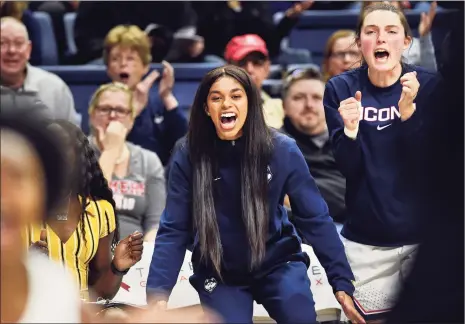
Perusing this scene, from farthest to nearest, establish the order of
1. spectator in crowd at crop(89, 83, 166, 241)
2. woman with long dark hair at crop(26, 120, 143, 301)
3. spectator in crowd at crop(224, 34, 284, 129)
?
spectator in crowd at crop(224, 34, 284, 129) → spectator in crowd at crop(89, 83, 166, 241) → woman with long dark hair at crop(26, 120, 143, 301)

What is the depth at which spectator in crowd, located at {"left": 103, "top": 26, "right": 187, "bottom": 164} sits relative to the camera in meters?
4.61

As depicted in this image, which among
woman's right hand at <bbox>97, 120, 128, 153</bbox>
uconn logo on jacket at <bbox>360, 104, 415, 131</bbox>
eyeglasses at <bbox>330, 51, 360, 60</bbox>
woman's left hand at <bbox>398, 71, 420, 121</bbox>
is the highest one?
eyeglasses at <bbox>330, 51, 360, 60</bbox>

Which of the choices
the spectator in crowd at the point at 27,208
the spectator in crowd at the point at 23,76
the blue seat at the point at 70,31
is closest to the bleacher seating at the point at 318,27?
the blue seat at the point at 70,31

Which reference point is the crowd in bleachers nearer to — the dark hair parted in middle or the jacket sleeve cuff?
the jacket sleeve cuff

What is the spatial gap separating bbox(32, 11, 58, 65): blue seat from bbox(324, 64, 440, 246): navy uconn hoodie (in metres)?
2.66

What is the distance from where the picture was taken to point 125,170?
407cm

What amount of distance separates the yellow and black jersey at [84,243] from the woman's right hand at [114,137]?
116cm

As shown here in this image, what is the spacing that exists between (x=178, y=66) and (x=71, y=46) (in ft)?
3.72

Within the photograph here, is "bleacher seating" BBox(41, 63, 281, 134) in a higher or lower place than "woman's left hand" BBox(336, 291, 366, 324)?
higher

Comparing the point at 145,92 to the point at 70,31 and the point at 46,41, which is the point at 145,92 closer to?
the point at 46,41

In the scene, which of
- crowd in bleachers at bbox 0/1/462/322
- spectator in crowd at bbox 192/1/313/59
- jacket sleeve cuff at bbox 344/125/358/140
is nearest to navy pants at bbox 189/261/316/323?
jacket sleeve cuff at bbox 344/125/358/140

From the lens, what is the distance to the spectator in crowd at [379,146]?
3014 millimetres

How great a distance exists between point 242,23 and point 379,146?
2994 mm

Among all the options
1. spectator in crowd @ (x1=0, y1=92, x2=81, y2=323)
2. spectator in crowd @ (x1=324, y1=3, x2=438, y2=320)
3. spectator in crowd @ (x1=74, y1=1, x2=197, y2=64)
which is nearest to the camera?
spectator in crowd @ (x1=0, y1=92, x2=81, y2=323)
